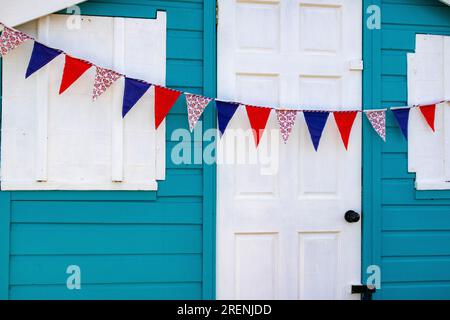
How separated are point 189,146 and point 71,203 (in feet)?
2.46

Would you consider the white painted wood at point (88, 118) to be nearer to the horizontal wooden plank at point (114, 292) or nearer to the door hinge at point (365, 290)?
the horizontal wooden plank at point (114, 292)

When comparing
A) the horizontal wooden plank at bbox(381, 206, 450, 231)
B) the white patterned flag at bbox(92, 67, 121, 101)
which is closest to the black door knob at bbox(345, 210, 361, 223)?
A: the horizontal wooden plank at bbox(381, 206, 450, 231)

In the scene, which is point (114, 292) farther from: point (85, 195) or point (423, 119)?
point (423, 119)

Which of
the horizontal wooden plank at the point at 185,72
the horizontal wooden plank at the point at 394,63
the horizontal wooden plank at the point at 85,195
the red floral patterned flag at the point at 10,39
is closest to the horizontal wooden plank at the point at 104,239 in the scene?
the horizontal wooden plank at the point at 85,195

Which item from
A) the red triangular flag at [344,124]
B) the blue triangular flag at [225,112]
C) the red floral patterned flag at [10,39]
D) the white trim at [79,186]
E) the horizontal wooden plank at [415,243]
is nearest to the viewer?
the red floral patterned flag at [10,39]

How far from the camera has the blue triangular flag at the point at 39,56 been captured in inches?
104

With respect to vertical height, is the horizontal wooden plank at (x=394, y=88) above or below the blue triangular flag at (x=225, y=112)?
above

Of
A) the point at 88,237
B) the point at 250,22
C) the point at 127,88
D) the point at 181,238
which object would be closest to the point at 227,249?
the point at 181,238

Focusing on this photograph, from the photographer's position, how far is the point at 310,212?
2.97 metres

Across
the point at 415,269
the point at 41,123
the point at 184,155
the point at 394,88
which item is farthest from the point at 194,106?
the point at 415,269

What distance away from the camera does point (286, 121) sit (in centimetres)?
286

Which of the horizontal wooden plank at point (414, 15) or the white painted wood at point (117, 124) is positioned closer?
the white painted wood at point (117, 124)

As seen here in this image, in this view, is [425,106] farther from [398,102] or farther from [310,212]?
[310,212]

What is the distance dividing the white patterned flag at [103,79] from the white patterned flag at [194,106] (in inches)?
16.5
